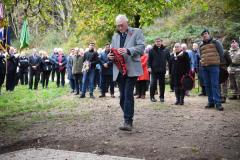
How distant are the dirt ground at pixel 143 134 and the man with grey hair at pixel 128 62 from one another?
0.47 meters

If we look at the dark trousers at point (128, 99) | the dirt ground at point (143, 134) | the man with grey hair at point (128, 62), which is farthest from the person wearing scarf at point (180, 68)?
the dark trousers at point (128, 99)

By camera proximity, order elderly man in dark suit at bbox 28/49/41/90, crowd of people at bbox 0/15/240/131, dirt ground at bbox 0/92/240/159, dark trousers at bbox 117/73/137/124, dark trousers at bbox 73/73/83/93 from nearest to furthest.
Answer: dirt ground at bbox 0/92/240/159
dark trousers at bbox 117/73/137/124
crowd of people at bbox 0/15/240/131
dark trousers at bbox 73/73/83/93
elderly man in dark suit at bbox 28/49/41/90

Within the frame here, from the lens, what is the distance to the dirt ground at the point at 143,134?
22.7 feet

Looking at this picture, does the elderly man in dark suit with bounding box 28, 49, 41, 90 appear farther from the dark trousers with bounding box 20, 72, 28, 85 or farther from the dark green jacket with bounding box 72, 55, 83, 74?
the dark green jacket with bounding box 72, 55, 83, 74

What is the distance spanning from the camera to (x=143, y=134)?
27.2 ft

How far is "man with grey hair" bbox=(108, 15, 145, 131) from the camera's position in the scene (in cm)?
845

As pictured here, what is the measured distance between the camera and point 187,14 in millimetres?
30094

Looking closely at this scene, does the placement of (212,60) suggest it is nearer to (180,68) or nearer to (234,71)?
(180,68)

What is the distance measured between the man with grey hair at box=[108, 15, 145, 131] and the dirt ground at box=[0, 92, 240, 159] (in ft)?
1.53

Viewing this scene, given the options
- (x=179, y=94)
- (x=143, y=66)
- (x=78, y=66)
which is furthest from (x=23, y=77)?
(x=179, y=94)

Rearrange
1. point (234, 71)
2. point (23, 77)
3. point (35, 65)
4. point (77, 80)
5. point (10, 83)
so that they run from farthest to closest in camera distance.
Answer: point (23, 77), point (35, 65), point (10, 83), point (77, 80), point (234, 71)

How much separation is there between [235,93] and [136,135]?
8.35 metres

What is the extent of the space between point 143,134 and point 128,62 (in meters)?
1.49

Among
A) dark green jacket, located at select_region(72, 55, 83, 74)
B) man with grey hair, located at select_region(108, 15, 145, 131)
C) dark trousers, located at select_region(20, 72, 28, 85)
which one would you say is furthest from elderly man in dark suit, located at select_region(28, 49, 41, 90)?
man with grey hair, located at select_region(108, 15, 145, 131)
